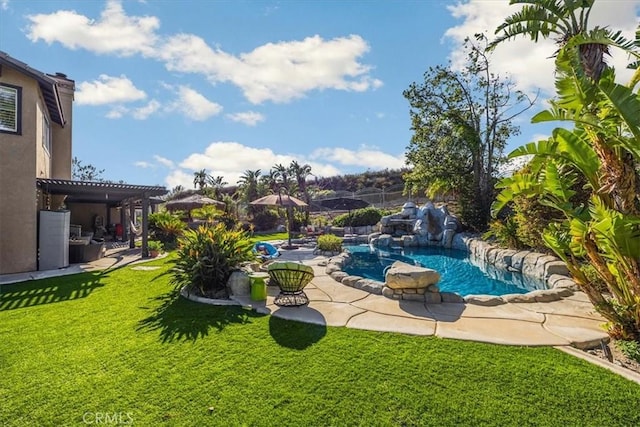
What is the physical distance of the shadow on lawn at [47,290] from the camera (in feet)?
20.6

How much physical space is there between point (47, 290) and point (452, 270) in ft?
39.3

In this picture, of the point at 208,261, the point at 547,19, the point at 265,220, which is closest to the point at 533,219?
the point at 547,19

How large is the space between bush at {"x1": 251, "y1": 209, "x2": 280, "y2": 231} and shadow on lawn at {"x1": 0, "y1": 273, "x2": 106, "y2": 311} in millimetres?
16547

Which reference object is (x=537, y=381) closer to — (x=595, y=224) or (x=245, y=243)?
(x=595, y=224)

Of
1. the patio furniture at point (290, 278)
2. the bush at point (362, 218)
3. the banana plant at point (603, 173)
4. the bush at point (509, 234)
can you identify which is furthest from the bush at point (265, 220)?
the banana plant at point (603, 173)

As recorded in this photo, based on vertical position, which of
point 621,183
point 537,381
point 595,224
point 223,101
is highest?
point 223,101

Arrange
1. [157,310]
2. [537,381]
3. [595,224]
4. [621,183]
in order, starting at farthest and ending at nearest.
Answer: [157,310], [621,183], [595,224], [537,381]

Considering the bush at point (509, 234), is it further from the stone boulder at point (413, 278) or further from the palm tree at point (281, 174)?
the palm tree at point (281, 174)

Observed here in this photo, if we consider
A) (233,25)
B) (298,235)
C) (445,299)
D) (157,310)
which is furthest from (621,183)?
(298,235)

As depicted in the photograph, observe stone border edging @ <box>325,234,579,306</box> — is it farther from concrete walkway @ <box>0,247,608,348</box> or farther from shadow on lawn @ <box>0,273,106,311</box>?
shadow on lawn @ <box>0,273,106,311</box>

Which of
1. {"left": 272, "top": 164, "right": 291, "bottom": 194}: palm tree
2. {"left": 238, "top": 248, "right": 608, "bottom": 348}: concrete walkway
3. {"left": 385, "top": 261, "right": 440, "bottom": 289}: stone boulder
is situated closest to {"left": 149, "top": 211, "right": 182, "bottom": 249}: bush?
{"left": 238, "top": 248, "right": 608, "bottom": 348}: concrete walkway

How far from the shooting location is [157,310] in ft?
18.6

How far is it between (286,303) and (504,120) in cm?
1851

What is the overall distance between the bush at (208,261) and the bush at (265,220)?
60.1 ft
